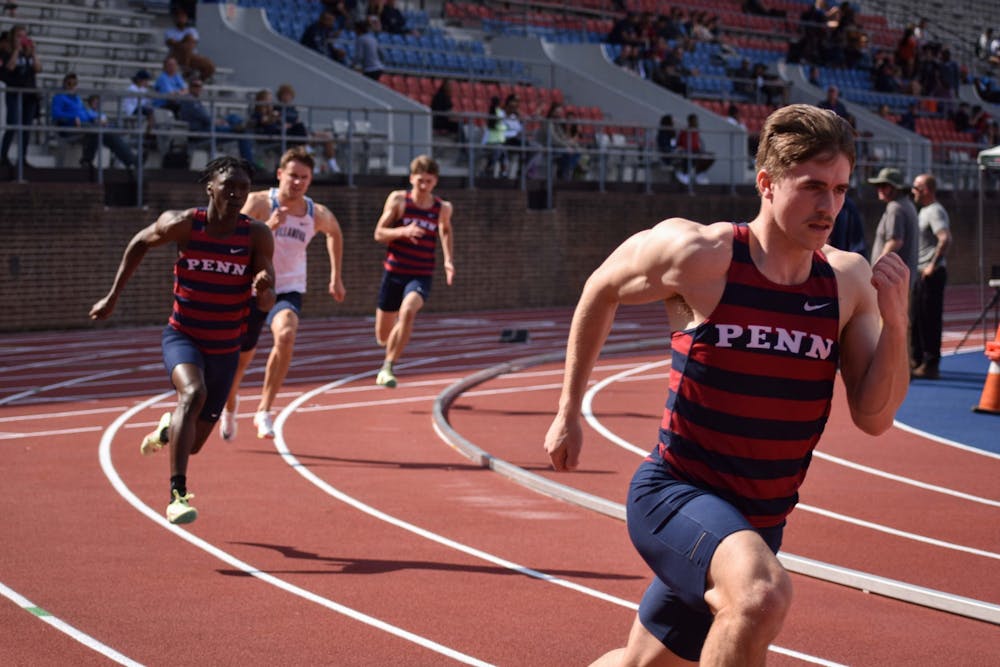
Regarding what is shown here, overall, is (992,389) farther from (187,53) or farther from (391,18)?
(391,18)

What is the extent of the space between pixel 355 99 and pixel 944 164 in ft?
50.2

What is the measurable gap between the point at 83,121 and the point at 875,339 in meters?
17.4

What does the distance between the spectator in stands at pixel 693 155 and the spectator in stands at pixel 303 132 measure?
303 inches

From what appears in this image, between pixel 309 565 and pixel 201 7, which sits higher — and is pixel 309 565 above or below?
below

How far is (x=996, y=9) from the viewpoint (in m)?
51.0

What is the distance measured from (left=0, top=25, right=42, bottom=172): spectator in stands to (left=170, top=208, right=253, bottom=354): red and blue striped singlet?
11.6 meters

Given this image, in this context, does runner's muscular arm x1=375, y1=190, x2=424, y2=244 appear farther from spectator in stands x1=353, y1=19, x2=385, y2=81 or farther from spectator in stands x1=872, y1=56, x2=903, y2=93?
spectator in stands x1=872, y1=56, x2=903, y2=93

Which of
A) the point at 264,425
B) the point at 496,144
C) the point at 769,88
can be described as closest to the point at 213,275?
the point at 264,425

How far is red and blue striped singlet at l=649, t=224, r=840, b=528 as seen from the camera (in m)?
4.07

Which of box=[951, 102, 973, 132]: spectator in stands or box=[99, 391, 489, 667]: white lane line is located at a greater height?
box=[951, 102, 973, 132]: spectator in stands

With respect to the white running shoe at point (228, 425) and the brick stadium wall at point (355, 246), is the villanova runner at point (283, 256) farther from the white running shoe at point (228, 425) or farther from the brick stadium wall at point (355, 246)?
the brick stadium wall at point (355, 246)

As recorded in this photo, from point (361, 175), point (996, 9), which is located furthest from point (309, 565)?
point (996, 9)

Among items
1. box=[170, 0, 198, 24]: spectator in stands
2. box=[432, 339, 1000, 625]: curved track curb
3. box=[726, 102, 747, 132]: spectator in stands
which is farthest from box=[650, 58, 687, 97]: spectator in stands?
box=[432, 339, 1000, 625]: curved track curb

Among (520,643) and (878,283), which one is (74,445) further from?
(878,283)
